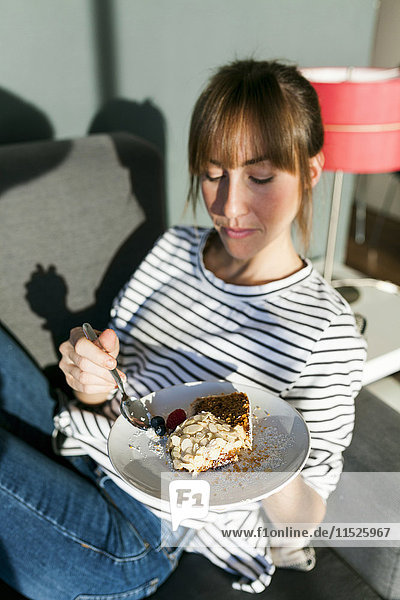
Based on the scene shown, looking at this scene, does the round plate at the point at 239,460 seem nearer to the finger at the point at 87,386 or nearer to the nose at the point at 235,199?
the finger at the point at 87,386

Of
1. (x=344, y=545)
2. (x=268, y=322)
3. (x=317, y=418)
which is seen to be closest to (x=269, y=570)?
(x=344, y=545)

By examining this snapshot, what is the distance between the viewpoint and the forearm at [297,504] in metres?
0.85

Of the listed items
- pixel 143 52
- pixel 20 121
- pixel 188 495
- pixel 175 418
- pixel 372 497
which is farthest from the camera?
pixel 143 52

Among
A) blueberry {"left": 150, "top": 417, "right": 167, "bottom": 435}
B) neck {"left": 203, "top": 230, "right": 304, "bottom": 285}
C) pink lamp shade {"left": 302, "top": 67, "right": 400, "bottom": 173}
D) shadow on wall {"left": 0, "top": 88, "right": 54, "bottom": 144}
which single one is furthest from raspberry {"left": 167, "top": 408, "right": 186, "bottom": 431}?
shadow on wall {"left": 0, "top": 88, "right": 54, "bottom": 144}

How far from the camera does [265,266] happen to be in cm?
109

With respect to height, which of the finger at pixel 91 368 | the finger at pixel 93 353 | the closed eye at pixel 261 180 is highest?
the closed eye at pixel 261 180

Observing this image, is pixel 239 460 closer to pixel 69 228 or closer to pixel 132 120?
pixel 69 228

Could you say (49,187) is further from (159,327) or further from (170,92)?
(170,92)

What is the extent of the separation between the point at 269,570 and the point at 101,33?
55.4 inches

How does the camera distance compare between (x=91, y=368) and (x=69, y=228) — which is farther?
(x=69, y=228)

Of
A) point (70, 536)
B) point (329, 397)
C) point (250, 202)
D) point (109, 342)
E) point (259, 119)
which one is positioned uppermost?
point (259, 119)

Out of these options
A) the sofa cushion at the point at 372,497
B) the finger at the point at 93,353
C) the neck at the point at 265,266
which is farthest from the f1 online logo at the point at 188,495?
the neck at the point at 265,266

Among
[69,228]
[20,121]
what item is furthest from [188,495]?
[20,121]

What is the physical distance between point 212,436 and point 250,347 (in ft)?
0.91
